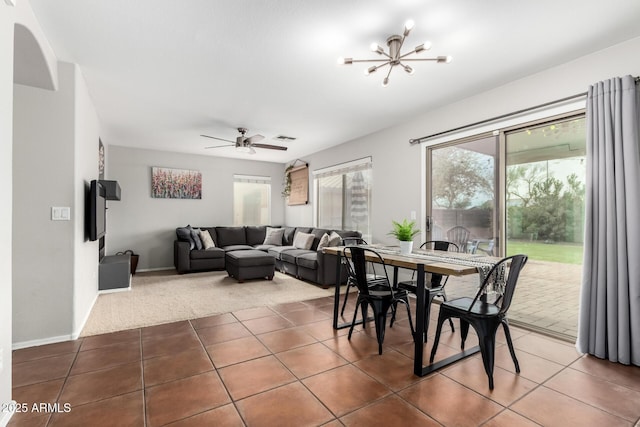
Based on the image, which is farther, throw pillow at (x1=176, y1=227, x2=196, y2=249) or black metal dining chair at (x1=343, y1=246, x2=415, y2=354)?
throw pillow at (x1=176, y1=227, x2=196, y2=249)

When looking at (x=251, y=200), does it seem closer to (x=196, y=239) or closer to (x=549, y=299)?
(x=196, y=239)

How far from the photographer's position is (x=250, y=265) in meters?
5.18

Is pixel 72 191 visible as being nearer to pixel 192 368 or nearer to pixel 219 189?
Result: pixel 192 368

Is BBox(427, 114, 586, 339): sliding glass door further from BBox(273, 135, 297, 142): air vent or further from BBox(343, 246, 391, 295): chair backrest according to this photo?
BBox(273, 135, 297, 142): air vent

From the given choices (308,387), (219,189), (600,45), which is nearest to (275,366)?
(308,387)

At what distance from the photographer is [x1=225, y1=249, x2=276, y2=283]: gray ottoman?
513 cm

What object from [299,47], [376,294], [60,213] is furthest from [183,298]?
[299,47]

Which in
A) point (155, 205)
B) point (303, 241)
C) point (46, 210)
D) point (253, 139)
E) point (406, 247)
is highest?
point (253, 139)

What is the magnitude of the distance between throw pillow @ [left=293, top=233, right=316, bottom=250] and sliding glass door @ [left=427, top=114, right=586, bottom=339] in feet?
9.23

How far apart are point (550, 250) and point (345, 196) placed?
3.71m

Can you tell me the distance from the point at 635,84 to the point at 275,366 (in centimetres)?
355

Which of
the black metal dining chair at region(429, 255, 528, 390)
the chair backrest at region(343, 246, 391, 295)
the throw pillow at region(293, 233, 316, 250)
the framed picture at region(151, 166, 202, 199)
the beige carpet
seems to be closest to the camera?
the black metal dining chair at region(429, 255, 528, 390)

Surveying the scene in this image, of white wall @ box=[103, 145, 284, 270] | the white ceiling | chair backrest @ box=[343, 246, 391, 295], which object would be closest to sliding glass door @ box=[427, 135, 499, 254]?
the white ceiling

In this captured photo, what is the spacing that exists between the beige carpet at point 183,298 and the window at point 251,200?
86.9 inches
